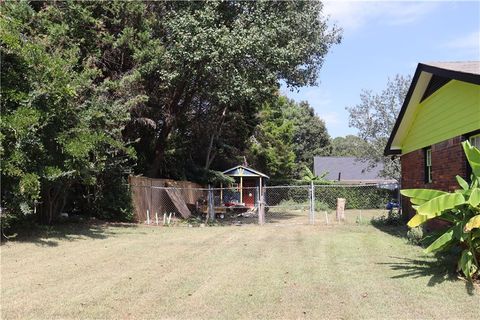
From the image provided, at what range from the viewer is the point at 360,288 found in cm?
717

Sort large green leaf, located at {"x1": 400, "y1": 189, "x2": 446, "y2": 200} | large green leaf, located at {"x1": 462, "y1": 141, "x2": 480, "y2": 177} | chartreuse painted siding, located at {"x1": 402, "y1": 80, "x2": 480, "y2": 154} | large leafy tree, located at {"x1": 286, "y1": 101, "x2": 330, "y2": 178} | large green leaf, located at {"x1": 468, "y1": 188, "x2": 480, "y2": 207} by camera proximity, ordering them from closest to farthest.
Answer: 1. large green leaf, located at {"x1": 468, "y1": 188, "x2": 480, "y2": 207}
2. large green leaf, located at {"x1": 462, "y1": 141, "x2": 480, "y2": 177}
3. large green leaf, located at {"x1": 400, "y1": 189, "x2": 446, "y2": 200}
4. chartreuse painted siding, located at {"x1": 402, "y1": 80, "x2": 480, "y2": 154}
5. large leafy tree, located at {"x1": 286, "y1": 101, "x2": 330, "y2": 178}

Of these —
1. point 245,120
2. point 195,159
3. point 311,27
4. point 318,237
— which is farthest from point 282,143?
point 318,237

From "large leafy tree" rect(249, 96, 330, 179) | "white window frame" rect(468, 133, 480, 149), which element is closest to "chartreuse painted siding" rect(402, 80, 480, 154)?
"white window frame" rect(468, 133, 480, 149)

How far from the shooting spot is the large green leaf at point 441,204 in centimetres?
738

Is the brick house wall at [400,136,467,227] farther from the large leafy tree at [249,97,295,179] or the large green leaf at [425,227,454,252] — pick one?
the large leafy tree at [249,97,295,179]

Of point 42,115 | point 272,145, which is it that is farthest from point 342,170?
point 42,115

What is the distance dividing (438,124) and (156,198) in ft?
41.3

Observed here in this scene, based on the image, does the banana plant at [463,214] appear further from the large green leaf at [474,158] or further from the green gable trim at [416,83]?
the green gable trim at [416,83]

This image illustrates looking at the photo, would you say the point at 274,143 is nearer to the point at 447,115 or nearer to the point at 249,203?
the point at 249,203

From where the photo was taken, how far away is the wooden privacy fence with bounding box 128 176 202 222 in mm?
19422

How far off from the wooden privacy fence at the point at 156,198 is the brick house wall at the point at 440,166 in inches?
326

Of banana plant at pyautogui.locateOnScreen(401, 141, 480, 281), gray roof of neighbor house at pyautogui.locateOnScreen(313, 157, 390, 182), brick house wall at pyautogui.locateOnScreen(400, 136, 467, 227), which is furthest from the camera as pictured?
gray roof of neighbor house at pyautogui.locateOnScreen(313, 157, 390, 182)

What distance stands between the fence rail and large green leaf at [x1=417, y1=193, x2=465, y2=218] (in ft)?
33.6

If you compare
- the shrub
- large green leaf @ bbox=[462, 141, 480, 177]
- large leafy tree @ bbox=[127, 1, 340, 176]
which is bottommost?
the shrub
